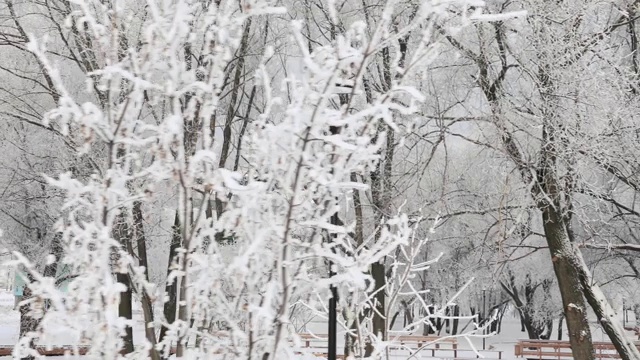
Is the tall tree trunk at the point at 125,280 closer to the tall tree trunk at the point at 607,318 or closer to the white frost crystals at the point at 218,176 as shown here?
the tall tree trunk at the point at 607,318

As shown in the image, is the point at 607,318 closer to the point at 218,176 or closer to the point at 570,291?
the point at 570,291

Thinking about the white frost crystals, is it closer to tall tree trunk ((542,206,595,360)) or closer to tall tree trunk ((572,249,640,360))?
tall tree trunk ((542,206,595,360))

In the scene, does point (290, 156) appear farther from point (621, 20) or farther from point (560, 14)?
point (621, 20)

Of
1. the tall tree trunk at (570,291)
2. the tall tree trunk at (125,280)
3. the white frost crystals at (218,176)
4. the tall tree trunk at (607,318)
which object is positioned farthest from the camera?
the tall tree trunk at (125,280)

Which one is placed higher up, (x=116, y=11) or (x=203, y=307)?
(x=116, y=11)

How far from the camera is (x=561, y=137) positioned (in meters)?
7.91

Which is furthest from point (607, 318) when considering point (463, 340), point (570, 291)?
point (463, 340)

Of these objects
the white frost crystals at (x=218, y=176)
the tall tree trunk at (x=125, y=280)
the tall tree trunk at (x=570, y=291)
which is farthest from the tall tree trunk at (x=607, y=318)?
the white frost crystals at (x=218, y=176)

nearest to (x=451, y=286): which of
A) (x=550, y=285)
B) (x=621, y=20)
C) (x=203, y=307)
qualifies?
(x=550, y=285)

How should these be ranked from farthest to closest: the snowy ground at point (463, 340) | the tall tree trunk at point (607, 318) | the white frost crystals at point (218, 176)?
the snowy ground at point (463, 340) < the tall tree trunk at point (607, 318) < the white frost crystals at point (218, 176)

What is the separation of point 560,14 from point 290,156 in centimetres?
643

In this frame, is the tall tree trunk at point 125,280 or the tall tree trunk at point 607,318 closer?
the tall tree trunk at point 607,318

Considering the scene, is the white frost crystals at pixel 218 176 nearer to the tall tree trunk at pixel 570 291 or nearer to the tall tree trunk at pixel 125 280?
the tall tree trunk at pixel 570 291

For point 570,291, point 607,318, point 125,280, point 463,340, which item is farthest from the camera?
point 463,340
